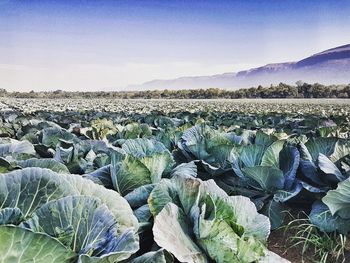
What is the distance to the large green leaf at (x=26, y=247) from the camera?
1012 mm

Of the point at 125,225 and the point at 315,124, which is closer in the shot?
the point at 125,225

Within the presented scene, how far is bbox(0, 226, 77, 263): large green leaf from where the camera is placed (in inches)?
39.8

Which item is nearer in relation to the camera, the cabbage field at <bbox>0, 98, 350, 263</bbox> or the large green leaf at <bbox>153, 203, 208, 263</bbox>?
the cabbage field at <bbox>0, 98, 350, 263</bbox>

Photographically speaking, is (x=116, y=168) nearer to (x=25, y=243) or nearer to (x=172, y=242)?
(x=172, y=242)

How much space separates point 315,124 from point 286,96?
71.1m

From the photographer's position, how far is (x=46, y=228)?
4.28 feet

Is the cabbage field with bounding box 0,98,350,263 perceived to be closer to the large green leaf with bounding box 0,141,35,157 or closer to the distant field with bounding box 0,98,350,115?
the large green leaf with bounding box 0,141,35,157

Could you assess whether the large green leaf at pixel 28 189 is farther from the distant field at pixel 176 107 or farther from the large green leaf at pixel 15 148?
the distant field at pixel 176 107

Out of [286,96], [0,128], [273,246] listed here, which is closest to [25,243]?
[273,246]

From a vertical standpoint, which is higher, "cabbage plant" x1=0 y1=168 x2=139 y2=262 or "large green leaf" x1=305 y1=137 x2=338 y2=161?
"cabbage plant" x1=0 y1=168 x2=139 y2=262

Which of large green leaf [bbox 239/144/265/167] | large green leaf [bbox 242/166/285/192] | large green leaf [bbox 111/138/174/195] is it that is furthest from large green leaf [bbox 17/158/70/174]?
large green leaf [bbox 239/144/265/167]

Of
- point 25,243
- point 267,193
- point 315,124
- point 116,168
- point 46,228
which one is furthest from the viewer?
point 315,124

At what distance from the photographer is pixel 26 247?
3.42ft

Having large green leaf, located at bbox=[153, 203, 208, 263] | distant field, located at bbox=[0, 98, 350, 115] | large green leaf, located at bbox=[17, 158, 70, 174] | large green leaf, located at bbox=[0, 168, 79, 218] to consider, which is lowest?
distant field, located at bbox=[0, 98, 350, 115]
